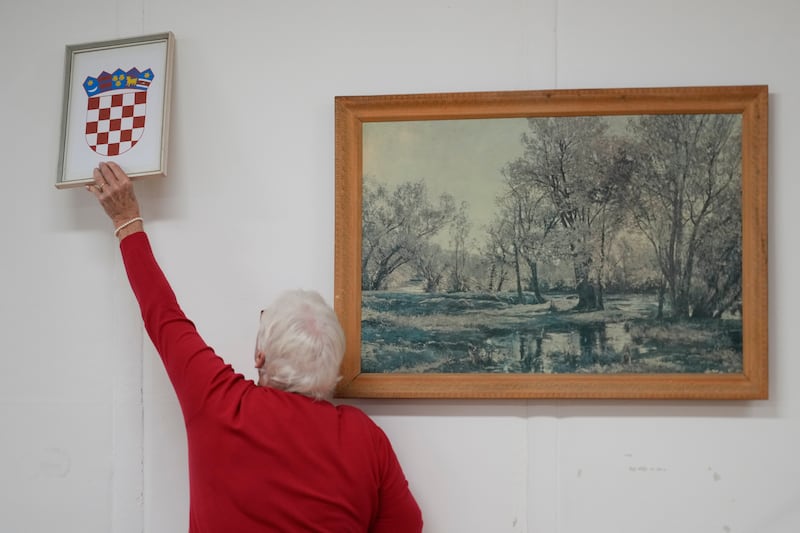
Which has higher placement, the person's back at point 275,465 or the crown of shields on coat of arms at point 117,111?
the crown of shields on coat of arms at point 117,111

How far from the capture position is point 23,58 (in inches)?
68.3

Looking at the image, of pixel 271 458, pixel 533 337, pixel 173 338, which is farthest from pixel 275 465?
pixel 533 337

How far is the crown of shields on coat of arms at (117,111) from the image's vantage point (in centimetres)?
162

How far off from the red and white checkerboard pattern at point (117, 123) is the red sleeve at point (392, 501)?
1162 millimetres

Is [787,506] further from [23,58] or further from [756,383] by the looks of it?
[23,58]

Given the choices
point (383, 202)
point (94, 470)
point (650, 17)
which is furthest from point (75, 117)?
point (650, 17)

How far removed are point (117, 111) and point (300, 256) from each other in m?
0.72

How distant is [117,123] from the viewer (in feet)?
5.32

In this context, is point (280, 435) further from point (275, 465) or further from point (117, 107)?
point (117, 107)

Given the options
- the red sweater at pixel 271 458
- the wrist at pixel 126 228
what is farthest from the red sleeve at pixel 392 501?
the wrist at pixel 126 228

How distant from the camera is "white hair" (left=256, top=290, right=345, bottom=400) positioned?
1.34 meters

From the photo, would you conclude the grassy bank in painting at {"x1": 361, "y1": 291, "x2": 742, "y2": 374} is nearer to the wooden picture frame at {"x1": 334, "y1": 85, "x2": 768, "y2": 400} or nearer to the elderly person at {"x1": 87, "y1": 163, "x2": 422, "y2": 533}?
the wooden picture frame at {"x1": 334, "y1": 85, "x2": 768, "y2": 400}

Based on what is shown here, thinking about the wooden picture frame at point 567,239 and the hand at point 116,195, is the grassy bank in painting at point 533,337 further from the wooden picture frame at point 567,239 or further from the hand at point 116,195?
the hand at point 116,195

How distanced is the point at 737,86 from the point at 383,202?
108cm
